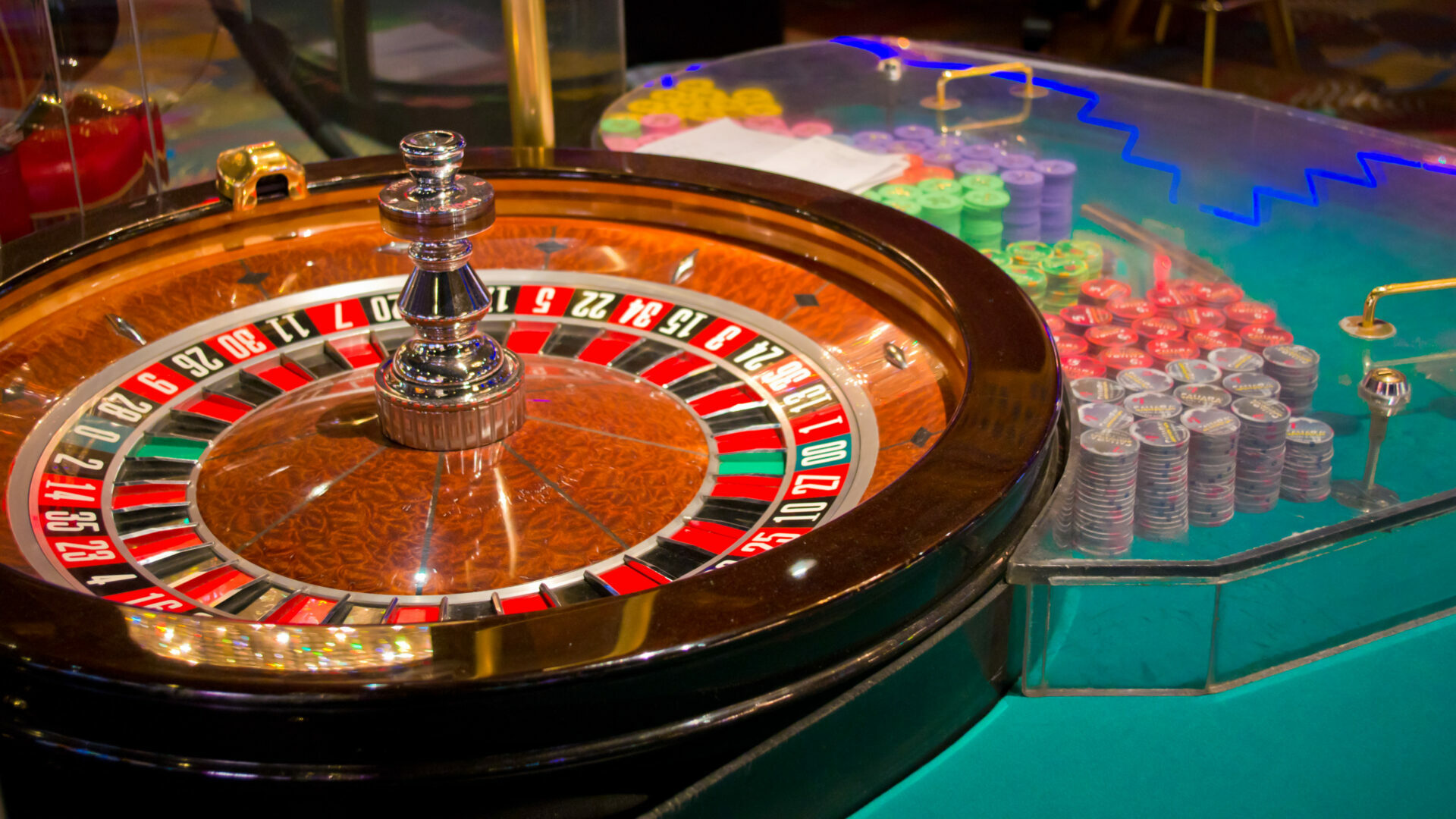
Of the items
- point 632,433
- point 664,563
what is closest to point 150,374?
point 632,433

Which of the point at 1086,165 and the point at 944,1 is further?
the point at 944,1

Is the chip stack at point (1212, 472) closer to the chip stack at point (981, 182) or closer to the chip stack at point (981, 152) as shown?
the chip stack at point (981, 182)

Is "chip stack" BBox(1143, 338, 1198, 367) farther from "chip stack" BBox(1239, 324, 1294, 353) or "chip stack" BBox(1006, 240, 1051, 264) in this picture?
"chip stack" BBox(1006, 240, 1051, 264)

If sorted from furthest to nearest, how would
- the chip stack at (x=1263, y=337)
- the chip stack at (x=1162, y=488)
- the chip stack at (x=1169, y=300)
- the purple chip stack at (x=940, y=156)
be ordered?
1. the purple chip stack at (x=940, y=156)
2. the chip stack at (x=1169, y=300)
3. the chip stack at (x=1263, y=337)
4. the chip stack at (x=1162, y=488)

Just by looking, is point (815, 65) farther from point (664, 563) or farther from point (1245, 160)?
point (664, 563)

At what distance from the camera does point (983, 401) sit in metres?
1.50

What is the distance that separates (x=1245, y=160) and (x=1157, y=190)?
30 cm

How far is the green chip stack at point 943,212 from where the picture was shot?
274 cm

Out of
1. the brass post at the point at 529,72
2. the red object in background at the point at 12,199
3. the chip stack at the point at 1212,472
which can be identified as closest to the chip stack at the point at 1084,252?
the chip stack at the point at 1212,472

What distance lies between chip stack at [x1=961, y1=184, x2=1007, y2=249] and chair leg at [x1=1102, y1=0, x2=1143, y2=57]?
5503mm

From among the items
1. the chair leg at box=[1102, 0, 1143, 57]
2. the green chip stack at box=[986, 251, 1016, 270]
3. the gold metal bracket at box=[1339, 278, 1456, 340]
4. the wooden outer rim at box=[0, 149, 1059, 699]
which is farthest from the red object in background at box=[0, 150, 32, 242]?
the chair leg at box=[1102, 0, 1143, 57]

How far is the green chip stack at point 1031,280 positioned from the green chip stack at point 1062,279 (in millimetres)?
10

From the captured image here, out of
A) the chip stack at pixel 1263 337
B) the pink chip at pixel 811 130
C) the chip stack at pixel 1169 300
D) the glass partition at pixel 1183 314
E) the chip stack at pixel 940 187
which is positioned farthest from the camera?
the pink chip at pixel 811 130

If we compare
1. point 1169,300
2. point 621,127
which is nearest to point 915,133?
point 621,127
